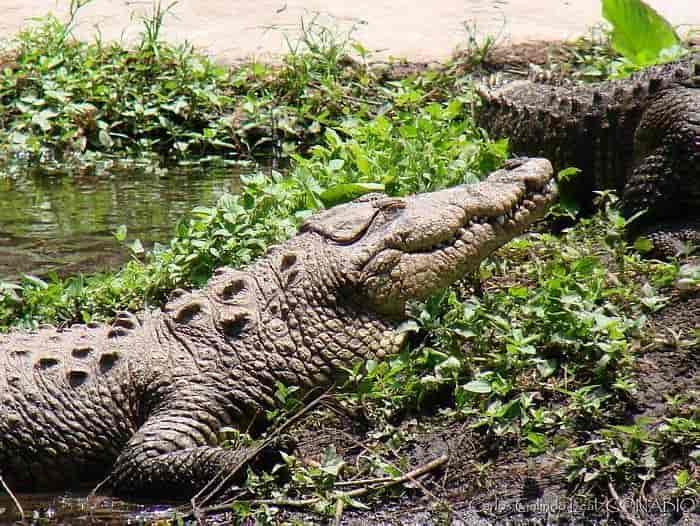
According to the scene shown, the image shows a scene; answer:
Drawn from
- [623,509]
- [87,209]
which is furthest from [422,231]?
[87,209]

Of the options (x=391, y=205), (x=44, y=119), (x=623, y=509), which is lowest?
(x=44, y=119)

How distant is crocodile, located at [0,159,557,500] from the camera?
186 inches

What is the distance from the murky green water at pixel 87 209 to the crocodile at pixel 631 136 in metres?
2.28

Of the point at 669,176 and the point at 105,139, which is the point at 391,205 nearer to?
the point at 669,176

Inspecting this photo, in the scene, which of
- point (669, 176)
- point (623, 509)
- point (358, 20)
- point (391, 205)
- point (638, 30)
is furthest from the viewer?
point (358, 20)

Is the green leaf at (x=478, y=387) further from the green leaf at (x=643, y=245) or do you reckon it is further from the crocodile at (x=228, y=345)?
the green leaf at (x=643, y=245)

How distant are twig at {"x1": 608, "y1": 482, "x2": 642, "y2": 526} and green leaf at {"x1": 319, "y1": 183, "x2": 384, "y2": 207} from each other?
2.31 m

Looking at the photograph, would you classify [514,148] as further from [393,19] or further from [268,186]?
[393,19]

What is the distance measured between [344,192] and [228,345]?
1.32m

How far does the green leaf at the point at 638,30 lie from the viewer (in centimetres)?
711

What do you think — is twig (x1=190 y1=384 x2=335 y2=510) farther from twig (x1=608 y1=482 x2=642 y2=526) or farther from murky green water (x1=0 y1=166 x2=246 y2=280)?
murky green water (x1=0 y1=166 x2=246 y2=280)

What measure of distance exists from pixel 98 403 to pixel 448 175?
7.10ft

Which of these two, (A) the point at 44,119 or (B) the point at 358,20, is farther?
(B) the point at 358,20

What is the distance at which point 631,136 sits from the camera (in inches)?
229
